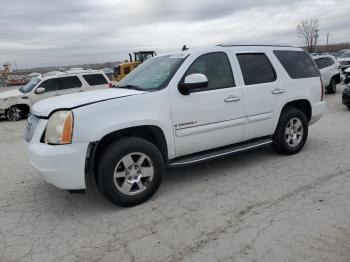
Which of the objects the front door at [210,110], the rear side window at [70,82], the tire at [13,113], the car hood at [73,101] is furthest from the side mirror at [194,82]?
the tire at [13,113]

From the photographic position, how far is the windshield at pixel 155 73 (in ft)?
14.7

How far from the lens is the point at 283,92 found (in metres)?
5.52

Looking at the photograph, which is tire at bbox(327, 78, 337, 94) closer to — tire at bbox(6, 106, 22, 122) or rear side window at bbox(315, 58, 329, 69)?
rear side window at bbox(315, 58, 329, 69)

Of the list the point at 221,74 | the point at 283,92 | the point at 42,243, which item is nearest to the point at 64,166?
the point at 42,243

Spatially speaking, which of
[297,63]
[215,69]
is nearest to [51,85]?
[215,69]

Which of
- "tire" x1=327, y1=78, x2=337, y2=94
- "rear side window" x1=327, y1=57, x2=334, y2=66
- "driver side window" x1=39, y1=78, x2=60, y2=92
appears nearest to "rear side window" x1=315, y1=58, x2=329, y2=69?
"rear side window" x1=327, y1=57, x2=334, y2=66

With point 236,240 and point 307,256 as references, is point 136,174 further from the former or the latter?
point 307,256

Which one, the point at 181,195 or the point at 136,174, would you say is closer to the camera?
the point at 136,174

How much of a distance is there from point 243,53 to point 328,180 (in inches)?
86.0

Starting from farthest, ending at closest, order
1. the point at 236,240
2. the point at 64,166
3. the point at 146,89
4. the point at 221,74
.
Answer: the point at 221,74 → the point at 146,89 → the point at 64,166 → the point at 236,240

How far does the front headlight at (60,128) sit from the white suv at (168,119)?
0.01 m

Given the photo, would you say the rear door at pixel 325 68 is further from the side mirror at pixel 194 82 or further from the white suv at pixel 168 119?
the side mirror at pixel 194 82

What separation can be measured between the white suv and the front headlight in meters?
0.01

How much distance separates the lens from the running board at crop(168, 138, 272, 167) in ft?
14.7
